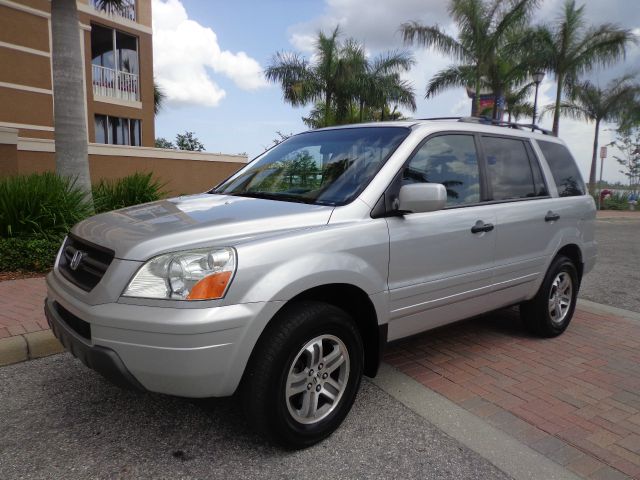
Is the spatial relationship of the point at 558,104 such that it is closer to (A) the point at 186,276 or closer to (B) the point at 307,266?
(B) the point at 307,266

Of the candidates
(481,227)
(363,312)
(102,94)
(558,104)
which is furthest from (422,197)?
(558,104)

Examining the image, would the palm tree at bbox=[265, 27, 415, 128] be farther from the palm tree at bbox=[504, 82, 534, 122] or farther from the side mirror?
the side mirror

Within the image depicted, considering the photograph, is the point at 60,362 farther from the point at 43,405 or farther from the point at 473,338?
the point at 473,338

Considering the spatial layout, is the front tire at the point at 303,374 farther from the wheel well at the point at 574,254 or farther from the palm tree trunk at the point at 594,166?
the palm tree trunk at the point at 594,166

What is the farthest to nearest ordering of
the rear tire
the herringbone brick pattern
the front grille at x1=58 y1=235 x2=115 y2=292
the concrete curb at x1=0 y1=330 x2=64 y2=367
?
the rear tire < the herringbone brick pattern < the concrete curb at x1=0 y1=330 x2=64 y2=367 < the front grille at x1=58 y1=235 x2=115 y2=292

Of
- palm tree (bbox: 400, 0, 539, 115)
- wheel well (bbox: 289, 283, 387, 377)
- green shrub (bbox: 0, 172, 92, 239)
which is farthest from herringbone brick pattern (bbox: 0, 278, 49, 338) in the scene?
palm tree (bbox: 400, 0, 539, 115)

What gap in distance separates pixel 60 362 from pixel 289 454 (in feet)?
7.11

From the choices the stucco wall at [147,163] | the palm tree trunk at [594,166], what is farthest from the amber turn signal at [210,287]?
the palm tree trunk at [594,166]

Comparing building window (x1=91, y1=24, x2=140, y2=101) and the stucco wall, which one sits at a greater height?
building window (x1=91, y1=24, x2=140, y2=101)

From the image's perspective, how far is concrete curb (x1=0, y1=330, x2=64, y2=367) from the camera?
12.4 ft

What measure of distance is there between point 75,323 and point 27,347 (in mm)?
1640

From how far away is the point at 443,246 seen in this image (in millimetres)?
3344

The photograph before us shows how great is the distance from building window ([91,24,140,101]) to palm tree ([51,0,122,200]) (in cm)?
1305

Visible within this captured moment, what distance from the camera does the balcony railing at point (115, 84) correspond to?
1933cm
